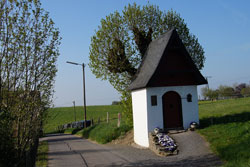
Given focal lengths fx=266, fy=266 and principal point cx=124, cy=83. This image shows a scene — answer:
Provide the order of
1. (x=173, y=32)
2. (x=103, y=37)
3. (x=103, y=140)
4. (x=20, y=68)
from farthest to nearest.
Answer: (x=103, y=37) < (x=103, y=140) < (x=173, y=32) < (x=20, y=68)

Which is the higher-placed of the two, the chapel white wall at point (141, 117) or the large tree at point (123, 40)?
the large tree at point (123, 40)

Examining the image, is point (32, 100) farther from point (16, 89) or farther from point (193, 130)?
point (193, 130)

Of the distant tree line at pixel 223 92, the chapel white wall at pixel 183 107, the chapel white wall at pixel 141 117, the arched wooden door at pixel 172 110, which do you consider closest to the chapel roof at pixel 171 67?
the chapel white wall at pixel 183 107

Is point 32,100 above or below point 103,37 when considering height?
below

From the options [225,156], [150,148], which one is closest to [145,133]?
[150,148]

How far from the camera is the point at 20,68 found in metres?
9.36

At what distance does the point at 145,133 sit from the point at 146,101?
202 centimetres

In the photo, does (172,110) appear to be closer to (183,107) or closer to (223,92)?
(183,107)

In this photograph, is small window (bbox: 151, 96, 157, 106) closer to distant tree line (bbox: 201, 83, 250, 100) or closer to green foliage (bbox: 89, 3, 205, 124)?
green foliage (bbox: 89, 3, 205, 124)

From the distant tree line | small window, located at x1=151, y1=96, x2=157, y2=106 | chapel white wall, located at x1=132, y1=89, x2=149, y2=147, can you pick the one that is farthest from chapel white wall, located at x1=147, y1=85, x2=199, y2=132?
the distant tree line

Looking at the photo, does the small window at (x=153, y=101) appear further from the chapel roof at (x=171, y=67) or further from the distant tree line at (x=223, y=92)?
the distant tree line at (x=223, y=92)

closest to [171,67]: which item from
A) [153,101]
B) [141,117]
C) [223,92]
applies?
[153,101]

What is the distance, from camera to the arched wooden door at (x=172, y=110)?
17094 mm

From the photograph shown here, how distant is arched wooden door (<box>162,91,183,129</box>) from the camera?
56.1 feet
